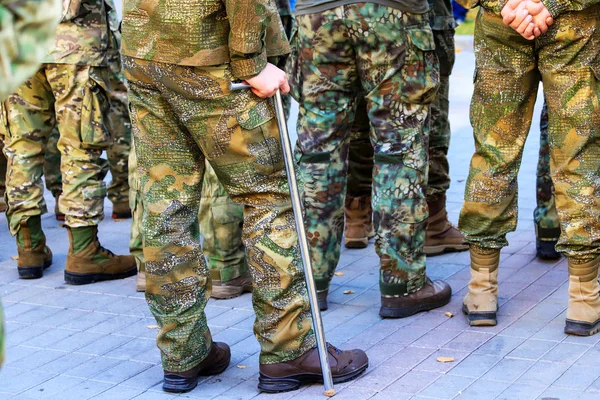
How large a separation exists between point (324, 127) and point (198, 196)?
938mm

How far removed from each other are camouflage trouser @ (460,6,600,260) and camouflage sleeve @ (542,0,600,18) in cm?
4

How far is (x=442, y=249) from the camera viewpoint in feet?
19.2

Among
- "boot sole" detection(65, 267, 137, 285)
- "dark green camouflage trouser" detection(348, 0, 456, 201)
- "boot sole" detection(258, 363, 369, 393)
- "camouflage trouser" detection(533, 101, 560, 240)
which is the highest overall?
"dark green camouflage trouser" detection(348, 0, 456, 201)

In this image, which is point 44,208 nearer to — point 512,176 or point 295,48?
point 295,48

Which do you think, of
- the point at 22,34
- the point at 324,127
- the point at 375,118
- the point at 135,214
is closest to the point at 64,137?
the point at 135,214

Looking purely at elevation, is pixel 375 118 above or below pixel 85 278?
above

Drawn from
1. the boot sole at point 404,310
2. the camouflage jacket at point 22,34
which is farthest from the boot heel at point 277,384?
the camouflage jacket at point 22,34

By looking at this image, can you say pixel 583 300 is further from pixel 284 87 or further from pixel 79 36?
pixel 79 36

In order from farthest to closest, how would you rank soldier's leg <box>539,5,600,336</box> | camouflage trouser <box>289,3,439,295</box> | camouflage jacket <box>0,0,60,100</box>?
camouflage trouser <box>289,3,439,295</box> < soldier's leg <box>539,5,600,336</box> < camouflage jacket <box>0,0,60,100</box>

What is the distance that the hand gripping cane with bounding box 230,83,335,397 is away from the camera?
3.79 meters

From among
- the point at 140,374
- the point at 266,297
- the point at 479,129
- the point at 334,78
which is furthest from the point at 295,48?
the point at 140,374

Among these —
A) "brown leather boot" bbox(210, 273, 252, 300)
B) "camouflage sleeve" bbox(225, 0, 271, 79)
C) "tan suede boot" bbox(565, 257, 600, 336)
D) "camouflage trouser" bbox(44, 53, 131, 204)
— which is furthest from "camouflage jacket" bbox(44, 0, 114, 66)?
"tan suede boot" bbox(565, 257, 600, 336)

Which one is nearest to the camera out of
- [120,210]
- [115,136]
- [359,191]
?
[359,191]

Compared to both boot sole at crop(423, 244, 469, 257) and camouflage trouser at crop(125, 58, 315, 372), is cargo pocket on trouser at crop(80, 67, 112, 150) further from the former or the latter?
boot sole at crop(423, 244, 469, 257)
